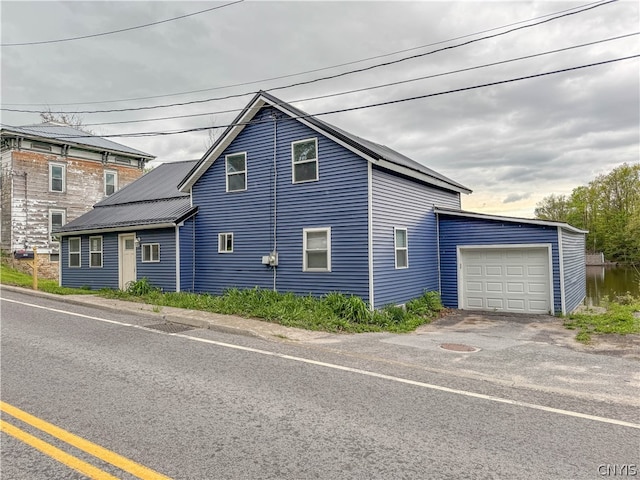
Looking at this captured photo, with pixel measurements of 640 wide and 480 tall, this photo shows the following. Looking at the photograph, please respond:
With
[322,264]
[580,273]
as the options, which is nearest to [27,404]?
[322,264]

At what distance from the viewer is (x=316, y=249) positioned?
12.9 meters

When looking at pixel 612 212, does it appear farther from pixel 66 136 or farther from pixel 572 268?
pixel 66 136

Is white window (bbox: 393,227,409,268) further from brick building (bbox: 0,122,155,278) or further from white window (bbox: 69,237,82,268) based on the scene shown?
brick building (bbox: 0,122,155,278)

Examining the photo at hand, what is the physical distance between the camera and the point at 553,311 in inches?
525

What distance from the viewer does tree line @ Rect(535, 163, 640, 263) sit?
51.3 metres

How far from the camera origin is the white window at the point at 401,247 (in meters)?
13.2

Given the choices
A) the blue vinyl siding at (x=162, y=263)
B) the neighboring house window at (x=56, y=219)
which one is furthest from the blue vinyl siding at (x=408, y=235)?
the neighboring house window at (x=56, y=219)

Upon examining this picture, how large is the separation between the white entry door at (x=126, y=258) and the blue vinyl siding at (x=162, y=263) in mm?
444

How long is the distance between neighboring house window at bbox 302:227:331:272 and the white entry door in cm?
780

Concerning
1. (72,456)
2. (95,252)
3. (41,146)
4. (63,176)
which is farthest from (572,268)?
(41,146)

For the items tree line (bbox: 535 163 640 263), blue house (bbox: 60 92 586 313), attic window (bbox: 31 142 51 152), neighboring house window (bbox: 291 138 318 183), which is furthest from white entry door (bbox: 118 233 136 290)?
tree line (bbox: 535 163 640 263)

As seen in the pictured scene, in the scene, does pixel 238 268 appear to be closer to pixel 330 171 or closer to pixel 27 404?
pixel 330 171

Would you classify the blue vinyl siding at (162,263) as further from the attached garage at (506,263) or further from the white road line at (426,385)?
the attached garage at (506,263)

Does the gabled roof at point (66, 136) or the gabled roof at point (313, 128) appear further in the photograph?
the gabled roof at point (66, 136)
